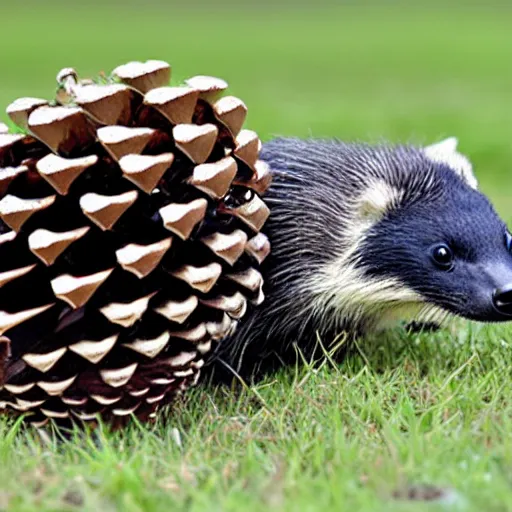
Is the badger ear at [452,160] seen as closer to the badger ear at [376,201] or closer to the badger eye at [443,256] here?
the badger ear at [376,201]

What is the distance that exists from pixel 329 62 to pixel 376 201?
608 inches

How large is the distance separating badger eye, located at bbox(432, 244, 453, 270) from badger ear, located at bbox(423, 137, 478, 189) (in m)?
0.34

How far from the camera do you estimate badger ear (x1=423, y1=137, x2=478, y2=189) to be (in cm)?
289

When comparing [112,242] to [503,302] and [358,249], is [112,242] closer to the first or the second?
[358,249]

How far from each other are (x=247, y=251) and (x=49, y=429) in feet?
2.04

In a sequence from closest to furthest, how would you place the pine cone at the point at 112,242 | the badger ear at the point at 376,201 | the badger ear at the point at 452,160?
1. the pine cone at the point at 112,242
2. the badger ear at the point at 376,201
3. the badger ear at the point at 452,160

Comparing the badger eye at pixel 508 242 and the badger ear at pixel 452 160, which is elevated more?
the badger ear at pixel 452 160

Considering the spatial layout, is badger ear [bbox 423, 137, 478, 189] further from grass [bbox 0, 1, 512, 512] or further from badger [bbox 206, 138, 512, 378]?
grass [bbox 0, 1, 512, 512]

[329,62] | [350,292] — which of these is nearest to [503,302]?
[350,292]

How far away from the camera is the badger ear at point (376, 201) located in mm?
2713

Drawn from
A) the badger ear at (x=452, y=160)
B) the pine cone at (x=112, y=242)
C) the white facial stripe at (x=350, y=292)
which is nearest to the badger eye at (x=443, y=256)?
the white facial stripe at (x=350, y=292)

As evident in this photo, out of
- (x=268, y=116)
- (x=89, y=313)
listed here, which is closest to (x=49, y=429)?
(x=89, y=313)

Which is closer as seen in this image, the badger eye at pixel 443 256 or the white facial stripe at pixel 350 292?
the badger eye at pixel 443 256

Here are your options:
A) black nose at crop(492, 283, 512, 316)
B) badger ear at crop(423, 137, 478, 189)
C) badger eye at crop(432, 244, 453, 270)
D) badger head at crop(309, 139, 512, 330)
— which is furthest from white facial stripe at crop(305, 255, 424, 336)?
badger ear at crop(423, 137, 478, 189)
